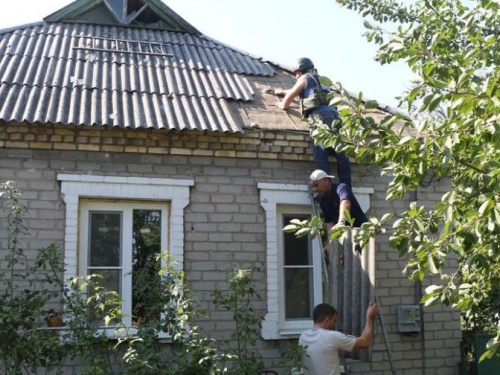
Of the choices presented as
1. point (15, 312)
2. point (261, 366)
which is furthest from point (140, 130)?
point (261, 366)

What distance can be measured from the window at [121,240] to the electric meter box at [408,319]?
274 centimetres

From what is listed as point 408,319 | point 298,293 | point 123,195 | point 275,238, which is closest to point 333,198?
point 275,238

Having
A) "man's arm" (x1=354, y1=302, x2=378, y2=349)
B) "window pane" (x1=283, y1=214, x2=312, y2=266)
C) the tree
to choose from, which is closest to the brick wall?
"window pane" (x1=283, y1=214, x2=312, y2=266)

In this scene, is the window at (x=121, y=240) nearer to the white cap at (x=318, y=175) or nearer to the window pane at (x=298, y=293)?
the window pane at (x=298, y=293)

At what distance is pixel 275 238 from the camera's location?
23.2ft

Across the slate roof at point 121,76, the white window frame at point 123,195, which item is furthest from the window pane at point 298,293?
the slate roof at point 121,76

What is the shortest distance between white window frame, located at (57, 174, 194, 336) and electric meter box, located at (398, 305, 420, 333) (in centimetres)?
252

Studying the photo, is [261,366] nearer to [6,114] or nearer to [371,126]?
[371,126]

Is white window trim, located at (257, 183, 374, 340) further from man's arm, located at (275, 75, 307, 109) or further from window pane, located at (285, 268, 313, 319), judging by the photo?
man's arm, located at (275, 75, 307, 109)

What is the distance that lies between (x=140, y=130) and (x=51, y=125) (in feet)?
2.95

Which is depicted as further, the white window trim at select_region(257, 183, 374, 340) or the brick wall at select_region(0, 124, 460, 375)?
the white window trim at select_region(257, 183, 374, 340)

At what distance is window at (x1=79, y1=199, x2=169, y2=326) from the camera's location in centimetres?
670

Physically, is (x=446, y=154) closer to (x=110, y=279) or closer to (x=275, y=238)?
(x=275, y=238)

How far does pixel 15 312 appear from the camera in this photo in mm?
5277
